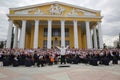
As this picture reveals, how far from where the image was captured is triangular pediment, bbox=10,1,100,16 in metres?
26.3

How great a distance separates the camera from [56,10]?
2656 centimetres

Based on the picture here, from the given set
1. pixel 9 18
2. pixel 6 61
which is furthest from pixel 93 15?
pixel 6 61

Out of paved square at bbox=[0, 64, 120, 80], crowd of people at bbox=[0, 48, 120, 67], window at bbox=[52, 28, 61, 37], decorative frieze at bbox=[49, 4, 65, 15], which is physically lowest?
paved square at bbox=[0, 64, 120, 80]

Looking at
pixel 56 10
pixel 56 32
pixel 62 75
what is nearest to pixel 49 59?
pixel 62 75

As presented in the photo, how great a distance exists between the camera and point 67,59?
14531 mm

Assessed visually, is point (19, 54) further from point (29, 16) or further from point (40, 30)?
point (40, 30)

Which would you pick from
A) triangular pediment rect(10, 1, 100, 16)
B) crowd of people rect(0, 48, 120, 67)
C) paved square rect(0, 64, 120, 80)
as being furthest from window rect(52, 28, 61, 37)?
paved square rect(0, 64, 120, 80)

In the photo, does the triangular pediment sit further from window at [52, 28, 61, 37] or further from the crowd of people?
the crowd of people

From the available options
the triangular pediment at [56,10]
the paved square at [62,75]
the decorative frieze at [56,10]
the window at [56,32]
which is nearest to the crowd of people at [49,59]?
the paved square at [62,75]

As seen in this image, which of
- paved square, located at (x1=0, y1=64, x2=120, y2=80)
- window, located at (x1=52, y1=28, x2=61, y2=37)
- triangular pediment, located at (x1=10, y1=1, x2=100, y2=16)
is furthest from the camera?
window, located at (x1=52, y1=28, x2=61, y2=37)

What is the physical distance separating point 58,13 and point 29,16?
5.86m

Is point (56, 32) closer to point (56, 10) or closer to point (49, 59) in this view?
point (56, 10)

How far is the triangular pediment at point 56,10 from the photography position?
86.4 feet

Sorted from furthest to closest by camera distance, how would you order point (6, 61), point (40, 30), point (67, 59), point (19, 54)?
point (40, 30)
point (67, 59)
point (19, 54)
point (6, 61)
